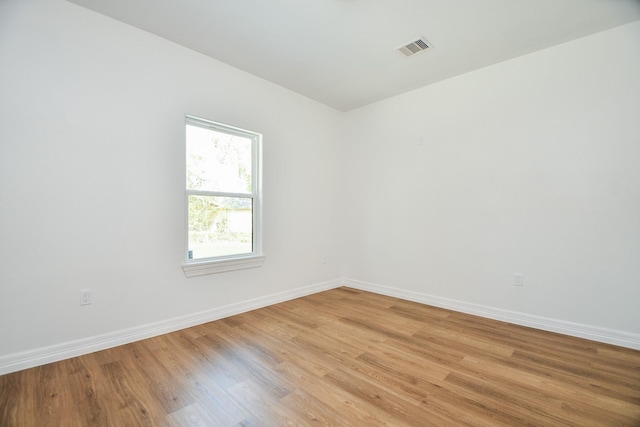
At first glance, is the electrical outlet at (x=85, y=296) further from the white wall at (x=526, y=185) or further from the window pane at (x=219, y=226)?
the white wall at (x=526, y=185)

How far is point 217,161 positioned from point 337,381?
2476 millimetres

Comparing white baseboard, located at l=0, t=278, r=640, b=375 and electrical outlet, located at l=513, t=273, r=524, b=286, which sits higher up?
electrical outlet, located at l=513, t=273, r=524, b=286

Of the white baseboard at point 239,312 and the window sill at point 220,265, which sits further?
the window sill at point 220,265

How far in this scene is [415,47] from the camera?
273 cm

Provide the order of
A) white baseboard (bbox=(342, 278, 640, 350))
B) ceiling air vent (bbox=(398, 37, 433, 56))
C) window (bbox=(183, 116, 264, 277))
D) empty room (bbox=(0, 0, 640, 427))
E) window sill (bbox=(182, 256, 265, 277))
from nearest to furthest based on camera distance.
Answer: empty room (bbox=(0, 0, 640, 427)) < white baseboard (bbox=(342, 278, 640, 350)) < ceiling air vent (bbox=(398, 37, 433, 56)) < window sill (bbox=(182, 256, 265, 277)) < window (bbox=(183, 116, 264, 277))

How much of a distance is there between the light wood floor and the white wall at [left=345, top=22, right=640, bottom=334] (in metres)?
0.51

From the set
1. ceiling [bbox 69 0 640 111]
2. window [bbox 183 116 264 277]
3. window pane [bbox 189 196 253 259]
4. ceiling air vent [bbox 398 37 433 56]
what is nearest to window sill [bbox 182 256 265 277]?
window [bbox 183 116 264 277]

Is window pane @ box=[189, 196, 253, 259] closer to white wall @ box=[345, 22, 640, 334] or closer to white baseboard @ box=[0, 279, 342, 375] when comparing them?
white baseboard @ box=[0, 279, 342, 375]

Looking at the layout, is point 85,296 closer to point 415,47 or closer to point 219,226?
point 219,226

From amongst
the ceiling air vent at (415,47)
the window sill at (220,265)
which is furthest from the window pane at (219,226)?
the ceiling air vent at (415,47)

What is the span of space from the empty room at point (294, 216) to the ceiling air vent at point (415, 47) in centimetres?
3

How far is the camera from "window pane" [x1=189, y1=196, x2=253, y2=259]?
292 centimetres

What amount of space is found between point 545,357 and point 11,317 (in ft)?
13.1

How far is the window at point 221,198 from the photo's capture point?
2898 mm
